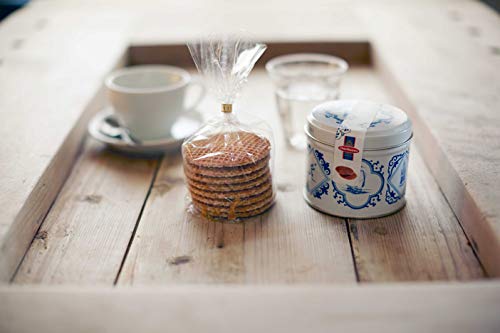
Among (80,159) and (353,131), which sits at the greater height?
(353,131)

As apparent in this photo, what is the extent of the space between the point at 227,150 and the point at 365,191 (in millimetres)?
171

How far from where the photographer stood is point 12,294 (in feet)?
1.71

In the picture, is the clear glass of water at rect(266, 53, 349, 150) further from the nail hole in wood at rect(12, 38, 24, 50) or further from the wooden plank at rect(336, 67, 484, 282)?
the nail hole in wood at rect(12, 38, 24, 50)

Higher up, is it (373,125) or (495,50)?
(373,125)

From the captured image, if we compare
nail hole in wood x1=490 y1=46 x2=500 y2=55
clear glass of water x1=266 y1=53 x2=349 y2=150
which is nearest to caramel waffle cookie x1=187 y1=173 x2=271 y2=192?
clear glass of water x1=266 y1=53 x2=349 y2=150

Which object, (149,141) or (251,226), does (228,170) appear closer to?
(251,226)

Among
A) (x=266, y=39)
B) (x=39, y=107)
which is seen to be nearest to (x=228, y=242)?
(x=39, y=107)

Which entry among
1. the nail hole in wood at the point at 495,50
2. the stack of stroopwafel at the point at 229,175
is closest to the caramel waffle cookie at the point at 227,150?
the stack of stroopwafel at the point at 229,175

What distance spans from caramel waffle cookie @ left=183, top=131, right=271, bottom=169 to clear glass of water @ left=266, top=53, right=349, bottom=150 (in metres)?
0.19

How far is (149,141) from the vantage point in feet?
3.02

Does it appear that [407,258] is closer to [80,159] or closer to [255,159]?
[255,159]

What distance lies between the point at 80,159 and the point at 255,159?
1.10 ft

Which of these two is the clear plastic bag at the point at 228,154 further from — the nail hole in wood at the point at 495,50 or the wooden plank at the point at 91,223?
the nail hole in wood at the point at 495,50

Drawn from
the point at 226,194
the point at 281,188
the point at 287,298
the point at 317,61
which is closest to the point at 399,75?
the point at 317,61
